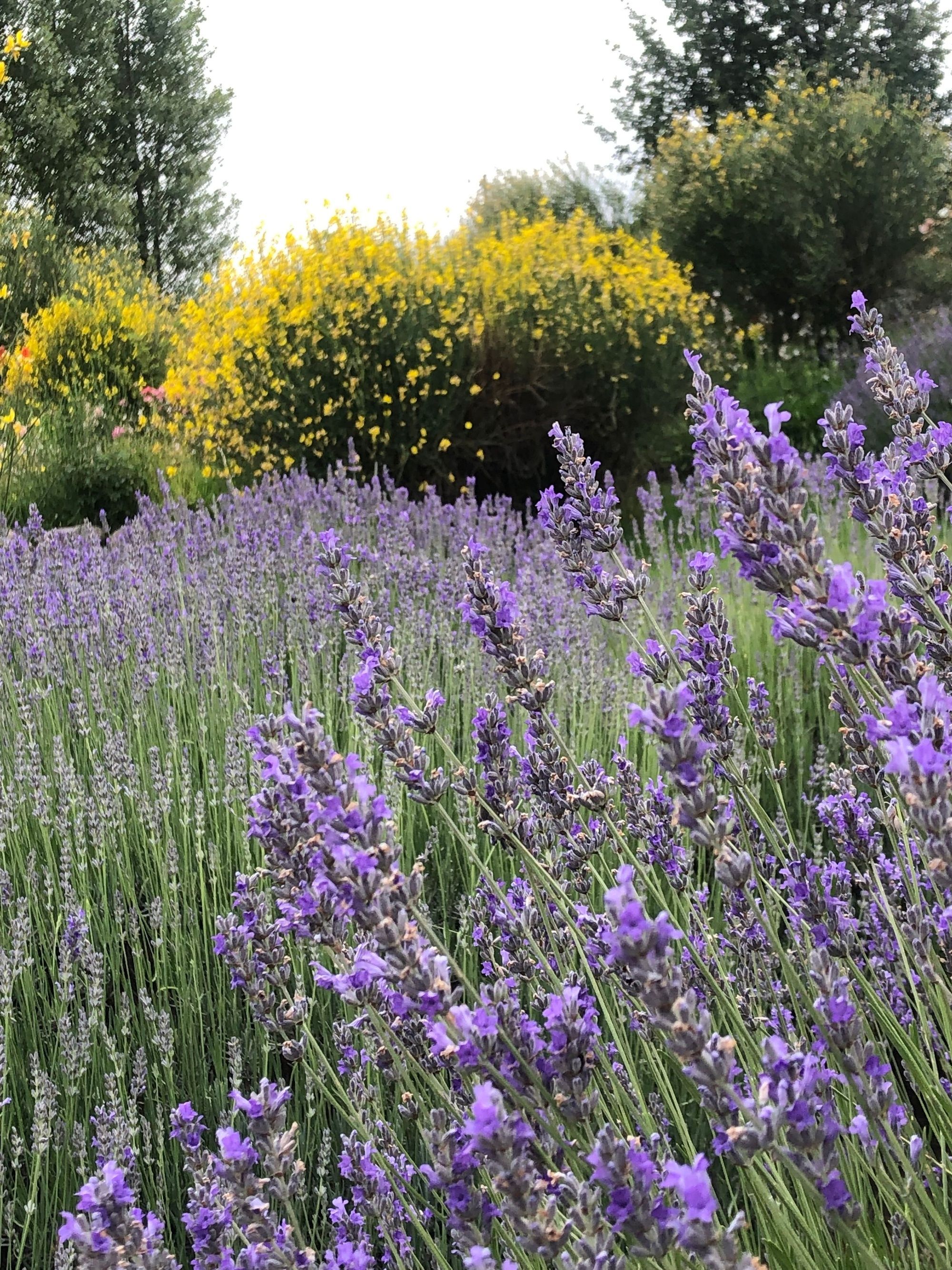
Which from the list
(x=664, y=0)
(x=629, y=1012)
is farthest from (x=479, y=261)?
(x=664, y=0)

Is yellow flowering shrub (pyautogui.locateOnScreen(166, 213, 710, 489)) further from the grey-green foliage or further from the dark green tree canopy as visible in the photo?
the dark green tree canopy

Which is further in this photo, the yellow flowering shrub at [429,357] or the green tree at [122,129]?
the green tree at [122,129]

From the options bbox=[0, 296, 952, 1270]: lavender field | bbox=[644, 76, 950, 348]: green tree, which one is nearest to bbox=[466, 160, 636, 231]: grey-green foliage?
bbox=[644, 76, 950, 348]: green tree

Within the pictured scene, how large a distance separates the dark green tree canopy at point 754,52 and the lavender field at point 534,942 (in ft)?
77.2

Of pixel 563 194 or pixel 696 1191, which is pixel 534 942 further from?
pixel 563 194

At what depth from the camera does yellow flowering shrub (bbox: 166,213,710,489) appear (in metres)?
7.87

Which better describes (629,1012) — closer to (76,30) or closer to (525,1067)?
(525,1067)

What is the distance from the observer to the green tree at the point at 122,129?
997 inches

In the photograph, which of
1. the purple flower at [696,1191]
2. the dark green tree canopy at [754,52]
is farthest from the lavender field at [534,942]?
the dark green tree canopy at [754,52]

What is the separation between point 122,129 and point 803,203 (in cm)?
1948

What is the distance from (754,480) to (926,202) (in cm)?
1700

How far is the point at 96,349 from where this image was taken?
17.1m

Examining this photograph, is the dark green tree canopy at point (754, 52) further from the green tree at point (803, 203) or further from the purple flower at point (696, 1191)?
the purple flower at point (696, 1191)

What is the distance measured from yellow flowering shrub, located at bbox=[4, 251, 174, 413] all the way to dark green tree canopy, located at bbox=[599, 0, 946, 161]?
39.0 ft
